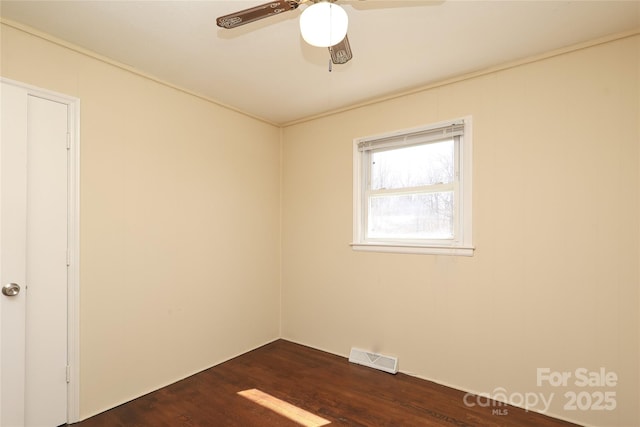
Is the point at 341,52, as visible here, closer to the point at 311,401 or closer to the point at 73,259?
the point at 73,259

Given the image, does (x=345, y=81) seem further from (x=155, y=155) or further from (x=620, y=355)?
(x=620, y=355)

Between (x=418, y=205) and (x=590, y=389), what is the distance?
1.70 metres

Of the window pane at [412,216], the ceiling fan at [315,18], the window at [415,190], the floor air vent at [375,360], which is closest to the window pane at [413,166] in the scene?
the window at [415,190]

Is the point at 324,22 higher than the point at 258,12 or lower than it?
lower

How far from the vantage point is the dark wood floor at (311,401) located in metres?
2.17

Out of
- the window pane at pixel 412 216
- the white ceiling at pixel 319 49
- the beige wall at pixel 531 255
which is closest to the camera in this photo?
the white ceiling at pixel 319 49

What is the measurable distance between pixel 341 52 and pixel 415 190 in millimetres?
1570

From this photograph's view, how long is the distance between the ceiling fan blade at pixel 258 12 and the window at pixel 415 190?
1.74 metres

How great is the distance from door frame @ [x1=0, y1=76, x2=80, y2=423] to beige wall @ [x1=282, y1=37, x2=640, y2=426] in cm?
217

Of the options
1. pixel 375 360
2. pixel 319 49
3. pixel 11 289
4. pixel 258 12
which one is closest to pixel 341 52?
pixel 258 12

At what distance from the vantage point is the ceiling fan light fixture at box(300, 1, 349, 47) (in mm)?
1321

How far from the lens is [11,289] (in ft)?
6.22

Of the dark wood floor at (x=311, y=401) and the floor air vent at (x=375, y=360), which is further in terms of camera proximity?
the floor air vent at (x=375, y=360)

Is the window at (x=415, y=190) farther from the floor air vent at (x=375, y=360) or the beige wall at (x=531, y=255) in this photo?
the floor air vent at (x=375, y=360)
